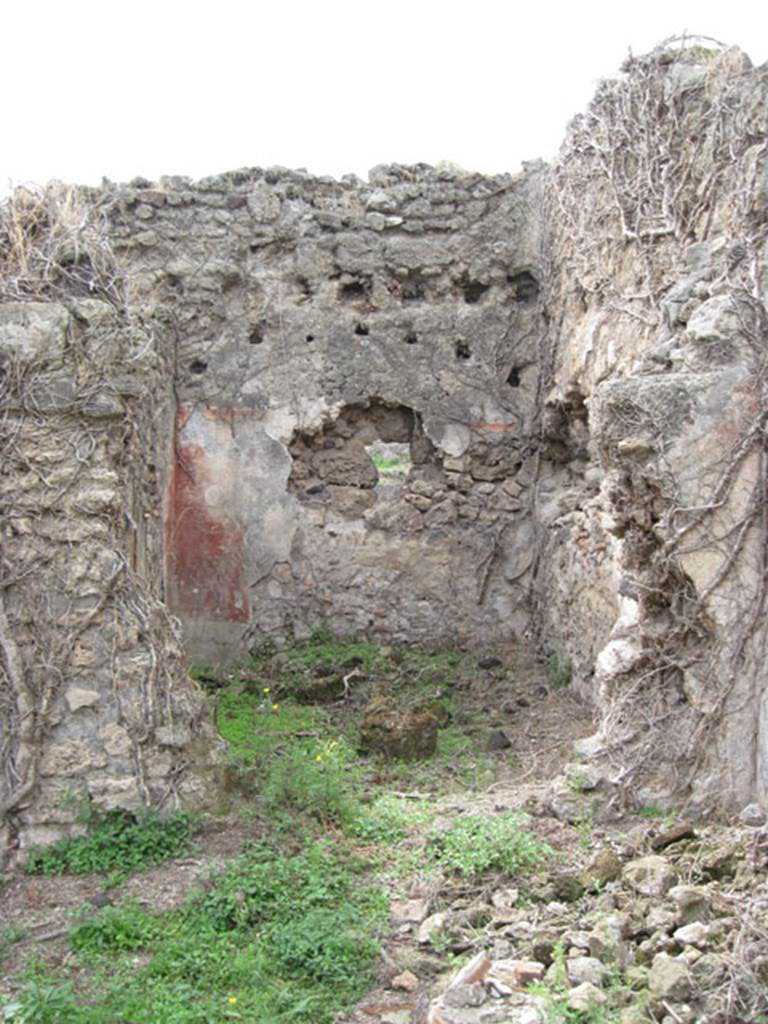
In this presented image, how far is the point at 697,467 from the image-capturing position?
14.5 feet

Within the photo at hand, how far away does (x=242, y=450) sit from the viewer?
8.07m

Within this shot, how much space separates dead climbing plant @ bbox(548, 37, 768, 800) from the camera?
4371 mm

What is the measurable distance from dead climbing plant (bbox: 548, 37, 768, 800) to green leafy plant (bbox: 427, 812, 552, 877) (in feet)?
1.84

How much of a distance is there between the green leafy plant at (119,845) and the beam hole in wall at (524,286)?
17.3ft

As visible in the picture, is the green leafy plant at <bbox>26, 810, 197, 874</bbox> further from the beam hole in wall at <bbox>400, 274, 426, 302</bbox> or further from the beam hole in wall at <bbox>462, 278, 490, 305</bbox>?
the beam hole in wall at <bbox>462, 278, 490, 305</bbox>

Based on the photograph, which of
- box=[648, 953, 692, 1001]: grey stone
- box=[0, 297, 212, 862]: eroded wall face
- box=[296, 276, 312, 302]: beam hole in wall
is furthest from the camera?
box=[296, 276, 312, 302]: beam hole in wall

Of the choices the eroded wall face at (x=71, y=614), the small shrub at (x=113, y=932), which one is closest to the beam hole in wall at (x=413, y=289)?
the eroded wall face at (x=71, y=614)

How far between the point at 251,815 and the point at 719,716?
208 cm

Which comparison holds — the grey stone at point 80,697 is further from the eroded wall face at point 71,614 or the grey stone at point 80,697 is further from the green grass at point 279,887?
the green grass at point 279,887

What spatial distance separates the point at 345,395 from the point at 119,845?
4.51m

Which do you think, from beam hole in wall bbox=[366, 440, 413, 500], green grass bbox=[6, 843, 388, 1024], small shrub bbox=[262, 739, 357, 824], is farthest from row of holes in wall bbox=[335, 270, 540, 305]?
green grass bbox=[6, 843, 388, 1024]

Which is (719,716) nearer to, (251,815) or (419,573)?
(251,815)

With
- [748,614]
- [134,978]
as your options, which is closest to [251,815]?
[134,978]

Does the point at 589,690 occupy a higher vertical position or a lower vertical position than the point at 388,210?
lower
